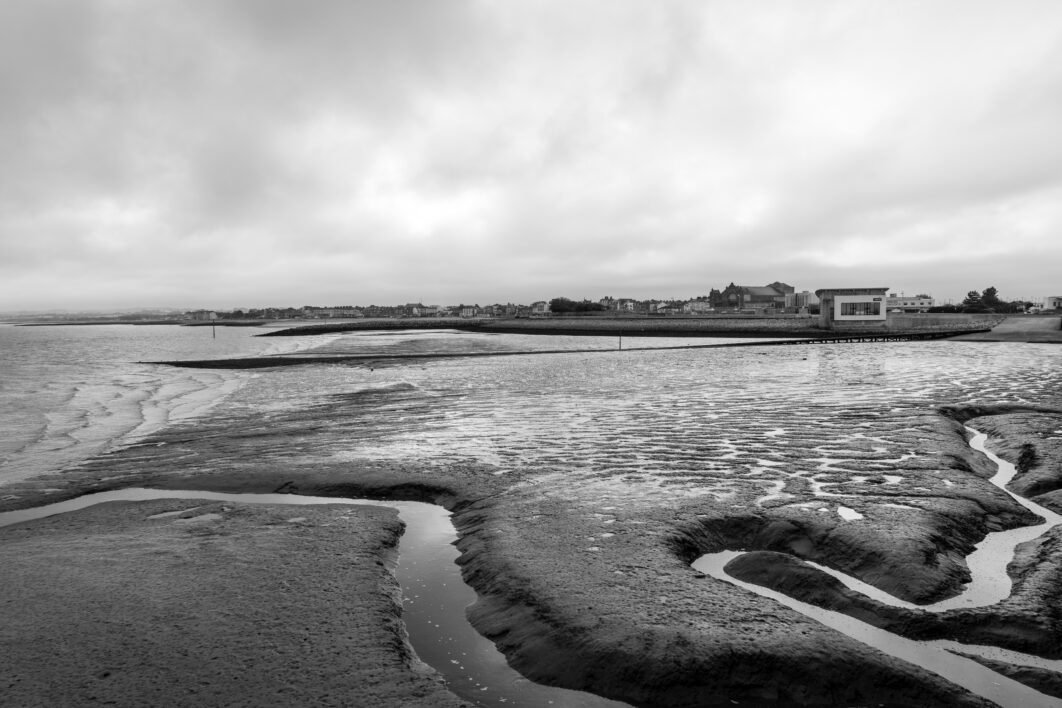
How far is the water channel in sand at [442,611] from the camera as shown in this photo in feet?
16.0

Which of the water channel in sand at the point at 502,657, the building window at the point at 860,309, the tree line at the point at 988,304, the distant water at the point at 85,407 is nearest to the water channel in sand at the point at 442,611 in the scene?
the water channel in sand at the point at 502,657

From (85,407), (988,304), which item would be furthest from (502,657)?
(988,304)

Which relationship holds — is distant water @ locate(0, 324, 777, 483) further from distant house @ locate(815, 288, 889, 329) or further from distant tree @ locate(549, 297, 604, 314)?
distant tree @ locate(549, 297, 604, 314)

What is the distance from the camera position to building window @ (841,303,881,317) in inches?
3014

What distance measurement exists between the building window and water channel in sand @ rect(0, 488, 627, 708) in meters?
78.7

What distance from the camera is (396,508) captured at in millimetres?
9867

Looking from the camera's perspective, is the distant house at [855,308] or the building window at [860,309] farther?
the building window at [860,309]

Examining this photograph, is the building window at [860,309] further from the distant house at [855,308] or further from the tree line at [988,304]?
the tree line at [988,304]

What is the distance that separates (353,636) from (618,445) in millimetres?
8657

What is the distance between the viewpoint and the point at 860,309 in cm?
7750

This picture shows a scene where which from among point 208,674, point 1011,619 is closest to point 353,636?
point 208,674

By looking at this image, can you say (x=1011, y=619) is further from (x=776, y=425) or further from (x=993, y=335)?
(x=993, y=335)

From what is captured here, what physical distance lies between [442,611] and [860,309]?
269 ft

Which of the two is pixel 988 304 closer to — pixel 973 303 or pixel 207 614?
pixel 973 303
